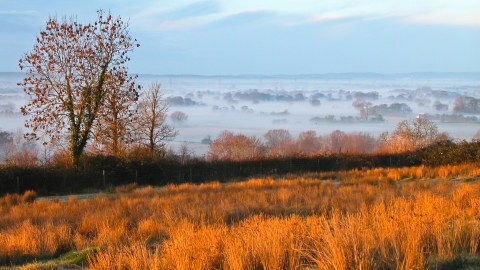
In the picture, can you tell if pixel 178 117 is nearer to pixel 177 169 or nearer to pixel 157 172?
pixel 177 169

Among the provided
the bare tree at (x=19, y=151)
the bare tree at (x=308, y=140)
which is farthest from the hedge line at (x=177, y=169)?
the bare tree at (x=308, y=140)

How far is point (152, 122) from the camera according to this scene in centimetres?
3819

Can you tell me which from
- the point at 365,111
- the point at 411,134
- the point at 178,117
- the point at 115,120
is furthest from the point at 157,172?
the point at 365,111

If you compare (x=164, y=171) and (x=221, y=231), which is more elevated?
(x=221, y=231)

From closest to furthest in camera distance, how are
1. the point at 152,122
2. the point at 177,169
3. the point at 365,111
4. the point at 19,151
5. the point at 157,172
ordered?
the point at 157,172 < the point at 177,169 < the point at 152,122 < the point at 19,151 < the point at 365,111

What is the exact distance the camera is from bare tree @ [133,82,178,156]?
36.9 metres

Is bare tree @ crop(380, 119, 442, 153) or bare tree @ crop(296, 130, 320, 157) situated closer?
bare tree @ crop(380, 119, 442, 153)

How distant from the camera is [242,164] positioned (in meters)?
33.7

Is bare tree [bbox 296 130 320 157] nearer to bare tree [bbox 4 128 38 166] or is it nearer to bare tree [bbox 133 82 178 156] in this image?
bare tree [bbox 133 82 178 156]

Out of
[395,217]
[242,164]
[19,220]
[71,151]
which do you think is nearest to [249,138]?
[242,164]

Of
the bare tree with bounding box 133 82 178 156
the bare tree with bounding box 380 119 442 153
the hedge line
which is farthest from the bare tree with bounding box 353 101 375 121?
the bare tree with bounding box 133 82 178 156

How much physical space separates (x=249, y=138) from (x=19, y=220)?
44.1m

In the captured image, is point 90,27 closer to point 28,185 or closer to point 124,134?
point 124,134

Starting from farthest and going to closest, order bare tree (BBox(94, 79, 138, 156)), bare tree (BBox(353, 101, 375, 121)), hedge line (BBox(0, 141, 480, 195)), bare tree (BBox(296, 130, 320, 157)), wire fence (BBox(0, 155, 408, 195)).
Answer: bare tree (BBox(353, 101, 375, 121)) → bare tree (BBox(296, 130, 320, 157)) → bare tree (BBox(94, 79, 138, 156)) → hedge line (BBox(0, 141, 480, 195)) → wire fence (BBox(0, 155, 408, 195))
